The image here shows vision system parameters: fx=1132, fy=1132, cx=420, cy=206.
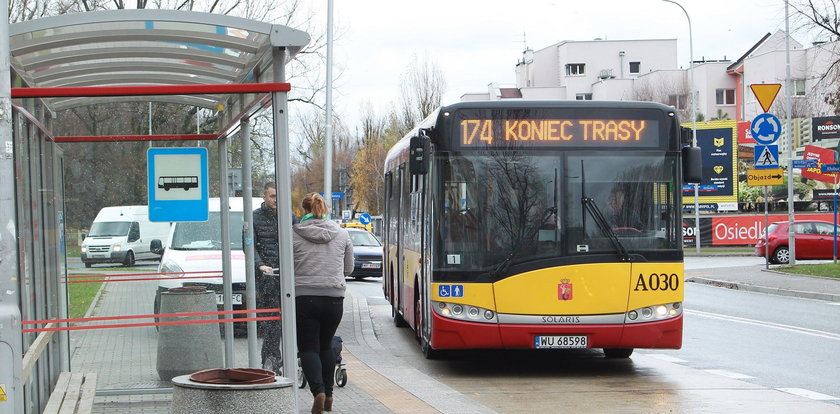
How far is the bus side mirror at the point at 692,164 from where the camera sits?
1215cm

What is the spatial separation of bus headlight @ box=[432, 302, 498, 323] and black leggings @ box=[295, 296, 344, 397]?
9.47 feet

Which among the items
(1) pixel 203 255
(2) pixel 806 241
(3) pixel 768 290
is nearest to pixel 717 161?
(2) pixel 806 241

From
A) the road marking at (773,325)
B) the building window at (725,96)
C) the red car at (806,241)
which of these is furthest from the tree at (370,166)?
the road marking at (773,325)

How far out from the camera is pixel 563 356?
14.7 metres

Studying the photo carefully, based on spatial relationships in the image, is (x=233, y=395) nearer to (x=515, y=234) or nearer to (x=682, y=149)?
(x=515, y=234)

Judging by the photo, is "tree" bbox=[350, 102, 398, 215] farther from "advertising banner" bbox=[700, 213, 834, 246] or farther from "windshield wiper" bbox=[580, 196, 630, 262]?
"windshield wiper" bbox=[580, 196, 630, 262]

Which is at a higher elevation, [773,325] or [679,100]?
[679,100]

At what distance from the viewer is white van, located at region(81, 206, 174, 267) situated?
323 inches

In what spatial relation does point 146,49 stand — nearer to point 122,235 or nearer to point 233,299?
point 122,235

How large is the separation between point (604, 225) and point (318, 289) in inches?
161

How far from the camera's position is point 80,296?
8312 mm

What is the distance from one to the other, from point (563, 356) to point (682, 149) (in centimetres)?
359

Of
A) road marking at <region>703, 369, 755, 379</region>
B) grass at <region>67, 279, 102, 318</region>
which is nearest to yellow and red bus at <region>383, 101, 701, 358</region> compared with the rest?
road marking at <region>703, 369, 755, 379</region>

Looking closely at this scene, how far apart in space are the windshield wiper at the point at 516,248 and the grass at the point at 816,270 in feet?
59.6
